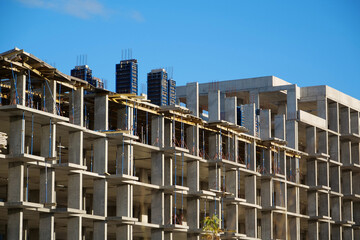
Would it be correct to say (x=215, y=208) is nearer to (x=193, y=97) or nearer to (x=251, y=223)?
(x=251, y=223)

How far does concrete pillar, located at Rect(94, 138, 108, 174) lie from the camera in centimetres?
5966

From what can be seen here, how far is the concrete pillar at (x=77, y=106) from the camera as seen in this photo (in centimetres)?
5691

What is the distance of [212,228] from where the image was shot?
66250 mm

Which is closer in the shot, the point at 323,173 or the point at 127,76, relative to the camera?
the point at 127,76

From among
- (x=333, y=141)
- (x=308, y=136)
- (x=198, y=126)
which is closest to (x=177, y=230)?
(x=198, y=126)

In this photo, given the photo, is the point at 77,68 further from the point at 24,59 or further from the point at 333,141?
the point at 333,141

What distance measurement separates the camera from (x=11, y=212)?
5059cm

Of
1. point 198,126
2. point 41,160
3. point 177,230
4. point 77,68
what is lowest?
point 177,230

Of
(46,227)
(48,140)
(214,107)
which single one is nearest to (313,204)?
(214,107)

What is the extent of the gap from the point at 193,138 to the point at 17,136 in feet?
72.8

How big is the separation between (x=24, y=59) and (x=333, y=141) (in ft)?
170

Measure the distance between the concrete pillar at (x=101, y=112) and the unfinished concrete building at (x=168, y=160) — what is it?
8 cm

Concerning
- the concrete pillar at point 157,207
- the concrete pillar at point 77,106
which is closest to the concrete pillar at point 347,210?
the concrete pillar at point 157,207

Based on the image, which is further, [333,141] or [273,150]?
[333,141]
